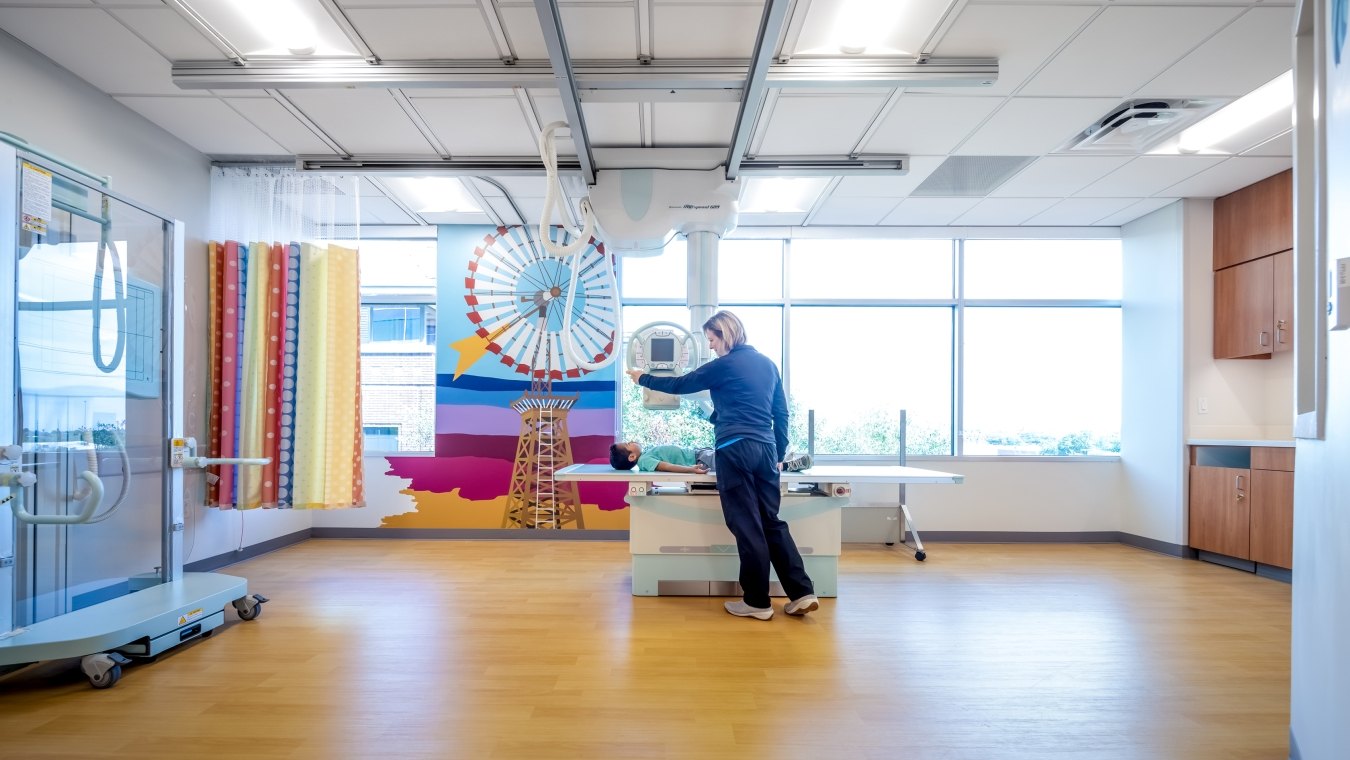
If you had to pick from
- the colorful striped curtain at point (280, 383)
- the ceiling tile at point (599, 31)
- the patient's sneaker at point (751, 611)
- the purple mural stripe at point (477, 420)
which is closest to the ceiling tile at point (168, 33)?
the colorful striped curtain at point (280, 383)

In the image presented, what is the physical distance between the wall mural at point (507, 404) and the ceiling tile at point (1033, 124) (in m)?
2.88

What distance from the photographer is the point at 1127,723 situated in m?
2.13

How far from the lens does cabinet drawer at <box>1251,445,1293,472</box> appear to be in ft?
13.0

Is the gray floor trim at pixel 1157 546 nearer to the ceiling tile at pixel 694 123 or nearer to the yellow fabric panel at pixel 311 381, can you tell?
the ceiling tile at pixel 694 123

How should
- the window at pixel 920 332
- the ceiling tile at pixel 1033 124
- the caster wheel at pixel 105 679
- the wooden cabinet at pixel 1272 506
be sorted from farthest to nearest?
the window at pixel 920 332 < the wooden cabinet at pixel 1272 506 < the ceiling tile at pixel 1033 124 < the caster wheel at pixel 105 679

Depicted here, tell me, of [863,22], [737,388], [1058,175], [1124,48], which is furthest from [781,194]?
[1124,48]

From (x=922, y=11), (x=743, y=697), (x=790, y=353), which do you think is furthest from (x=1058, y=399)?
(x=743, y=697)

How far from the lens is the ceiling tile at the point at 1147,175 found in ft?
13.1

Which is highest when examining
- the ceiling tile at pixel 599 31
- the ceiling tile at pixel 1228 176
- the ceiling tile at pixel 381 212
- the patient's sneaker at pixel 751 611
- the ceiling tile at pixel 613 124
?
the ceiling tile at pixel 599 31

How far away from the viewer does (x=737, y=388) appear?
3361 mm

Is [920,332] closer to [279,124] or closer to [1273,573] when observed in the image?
[1273,573]

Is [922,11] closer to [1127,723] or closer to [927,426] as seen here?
[1127,723]

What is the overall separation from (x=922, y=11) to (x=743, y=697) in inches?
101

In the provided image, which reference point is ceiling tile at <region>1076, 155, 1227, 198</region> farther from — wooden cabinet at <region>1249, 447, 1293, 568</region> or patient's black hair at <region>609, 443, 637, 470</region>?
patient's black hair at <region>609, 443, 637, 470</region>
